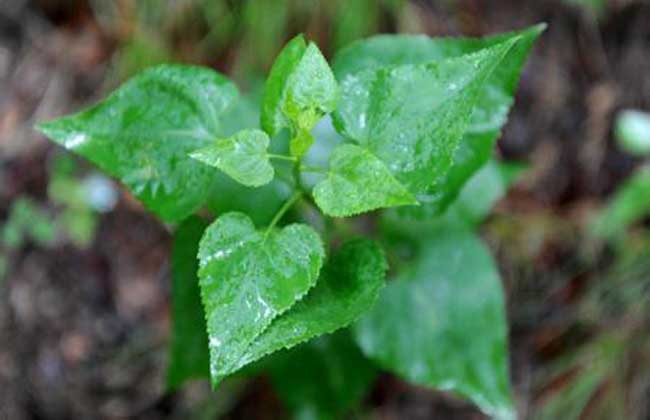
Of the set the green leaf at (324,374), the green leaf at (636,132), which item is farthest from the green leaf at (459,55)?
the green leaf at (636,132)

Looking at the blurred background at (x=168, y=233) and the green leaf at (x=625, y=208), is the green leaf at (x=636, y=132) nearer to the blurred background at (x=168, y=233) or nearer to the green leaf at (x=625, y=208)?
the green leaf at (x=625, y=208)

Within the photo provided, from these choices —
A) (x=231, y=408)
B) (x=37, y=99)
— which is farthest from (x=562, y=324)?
(x=37, y=99)

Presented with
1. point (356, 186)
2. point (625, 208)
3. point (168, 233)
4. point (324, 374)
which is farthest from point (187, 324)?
point (625, 208)

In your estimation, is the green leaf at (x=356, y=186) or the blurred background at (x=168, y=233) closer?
the green leaf at (x=356, y=186)

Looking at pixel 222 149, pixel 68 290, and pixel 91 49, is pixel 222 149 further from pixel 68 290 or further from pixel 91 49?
pixel 91 49

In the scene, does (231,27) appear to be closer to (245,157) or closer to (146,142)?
(146,142)
